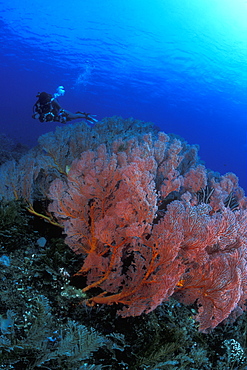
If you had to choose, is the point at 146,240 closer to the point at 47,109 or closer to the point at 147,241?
the point at 147,241

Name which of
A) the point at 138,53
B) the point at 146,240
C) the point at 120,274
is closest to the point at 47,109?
the point at 120,274

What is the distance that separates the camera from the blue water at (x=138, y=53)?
96.0 feet

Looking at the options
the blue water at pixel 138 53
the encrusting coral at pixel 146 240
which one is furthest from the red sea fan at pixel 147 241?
the blue water at pixel 138 53

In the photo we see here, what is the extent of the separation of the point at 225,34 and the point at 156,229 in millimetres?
35969

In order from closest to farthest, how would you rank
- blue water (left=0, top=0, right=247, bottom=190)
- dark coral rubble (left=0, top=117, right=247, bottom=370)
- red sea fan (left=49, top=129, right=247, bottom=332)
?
dark coral rubble (left=0, top=117, right=247, bottom=370) → red sea fan (left=49, top=129, right=247, bottom=332) → blue water (left=0, top=0, right=247, bottom=190)

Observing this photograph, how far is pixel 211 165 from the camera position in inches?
3031

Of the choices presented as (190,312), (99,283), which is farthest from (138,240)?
(190,312)

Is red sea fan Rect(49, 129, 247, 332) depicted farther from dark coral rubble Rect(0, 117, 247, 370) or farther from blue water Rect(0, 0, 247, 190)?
blue water Rect(0, 0, 247, 190)

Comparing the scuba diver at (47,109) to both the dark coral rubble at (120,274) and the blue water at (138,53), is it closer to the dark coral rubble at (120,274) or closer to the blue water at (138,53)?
the dark coral rubble at (120,274)

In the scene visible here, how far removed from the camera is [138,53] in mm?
36594

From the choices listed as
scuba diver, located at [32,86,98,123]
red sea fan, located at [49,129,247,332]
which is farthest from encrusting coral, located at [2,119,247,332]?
scuba diver, located at [32,86,98,123]

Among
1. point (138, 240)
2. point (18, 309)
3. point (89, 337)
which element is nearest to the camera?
point (89, 337)

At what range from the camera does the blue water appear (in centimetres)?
2925

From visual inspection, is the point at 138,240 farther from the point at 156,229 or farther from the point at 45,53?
the point at 45,53
